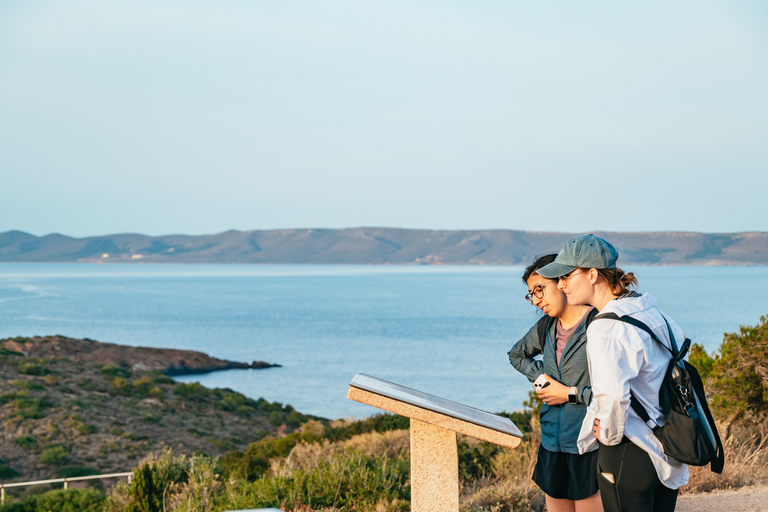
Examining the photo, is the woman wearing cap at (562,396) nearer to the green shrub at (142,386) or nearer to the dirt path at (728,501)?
the dirt path at (728,501)

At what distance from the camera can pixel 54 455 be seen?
A: 2284 cm

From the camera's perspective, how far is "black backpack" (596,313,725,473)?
2.23 meters

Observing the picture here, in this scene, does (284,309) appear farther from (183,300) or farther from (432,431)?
(432,431)

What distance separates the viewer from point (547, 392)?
2.60 meters

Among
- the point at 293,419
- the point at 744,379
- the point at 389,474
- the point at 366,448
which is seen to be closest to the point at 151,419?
the point at 293,419

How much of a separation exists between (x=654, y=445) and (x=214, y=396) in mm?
37326

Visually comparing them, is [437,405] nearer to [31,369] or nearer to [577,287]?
[577,287]

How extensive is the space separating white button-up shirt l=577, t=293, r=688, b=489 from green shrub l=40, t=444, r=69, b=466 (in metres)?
24.5

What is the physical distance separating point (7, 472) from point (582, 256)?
23.5 m

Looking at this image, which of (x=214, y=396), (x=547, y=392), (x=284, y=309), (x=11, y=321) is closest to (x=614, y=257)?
(x=547, y=392)

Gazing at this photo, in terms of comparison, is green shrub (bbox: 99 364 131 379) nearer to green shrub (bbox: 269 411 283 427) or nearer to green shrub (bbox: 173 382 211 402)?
green shrub (bbox: 173 382 211 402)

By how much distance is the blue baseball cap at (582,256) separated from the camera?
250 centimetres

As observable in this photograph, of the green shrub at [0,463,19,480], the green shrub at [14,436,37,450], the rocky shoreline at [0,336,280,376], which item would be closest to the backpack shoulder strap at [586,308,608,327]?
the green shrub at [0,463,19,480]

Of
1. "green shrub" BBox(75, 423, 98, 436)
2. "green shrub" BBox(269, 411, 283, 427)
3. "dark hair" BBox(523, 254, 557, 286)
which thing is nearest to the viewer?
"dark hair" BBox(523, 254, 557, 286)
